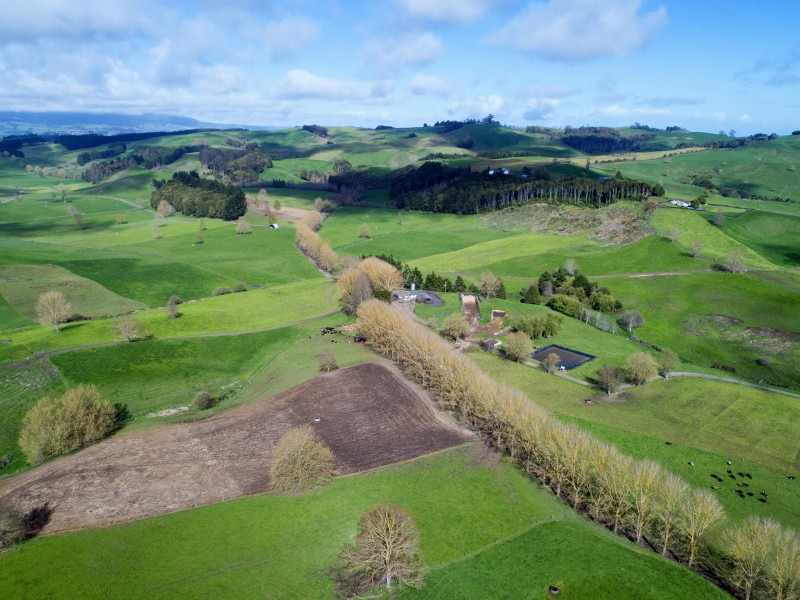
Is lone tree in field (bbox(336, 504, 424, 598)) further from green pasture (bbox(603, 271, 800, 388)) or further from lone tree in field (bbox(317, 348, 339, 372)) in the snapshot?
green pasture (bbox(603, 271, 800, 388))

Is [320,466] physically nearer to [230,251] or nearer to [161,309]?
[161,309]

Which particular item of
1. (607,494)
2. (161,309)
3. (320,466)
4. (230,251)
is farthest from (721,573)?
(230,251)

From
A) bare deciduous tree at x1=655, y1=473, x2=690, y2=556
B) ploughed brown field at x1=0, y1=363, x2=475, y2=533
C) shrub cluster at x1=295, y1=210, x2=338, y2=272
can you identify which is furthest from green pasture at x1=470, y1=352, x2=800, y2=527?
shrub cluster at x1=295, y1=210, x2=338, y2=272

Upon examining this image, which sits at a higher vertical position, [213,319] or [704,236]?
[704,236]

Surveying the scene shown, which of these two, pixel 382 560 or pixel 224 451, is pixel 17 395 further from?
pixel 382 560

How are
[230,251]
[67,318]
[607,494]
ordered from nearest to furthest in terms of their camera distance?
[607,494] → [67,318] → [230,251]

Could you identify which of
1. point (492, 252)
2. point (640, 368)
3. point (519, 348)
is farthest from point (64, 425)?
point (492, 252)

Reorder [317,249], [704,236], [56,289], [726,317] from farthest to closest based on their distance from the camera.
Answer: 1. [317,249]
2. [704,236]
3. [56,289]
4. [726,317]
